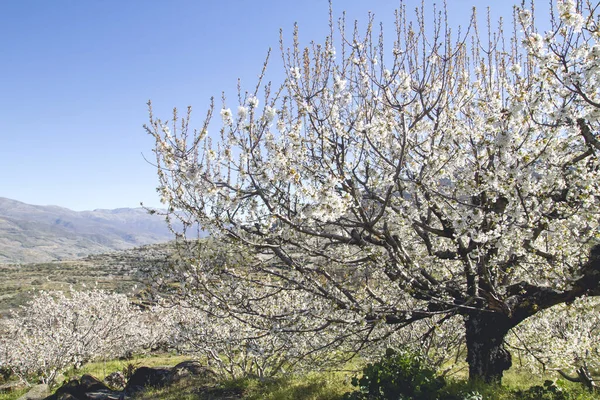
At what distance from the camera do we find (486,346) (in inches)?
367

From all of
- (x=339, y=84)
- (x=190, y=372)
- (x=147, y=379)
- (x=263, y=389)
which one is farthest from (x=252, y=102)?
(x=147, y=379)

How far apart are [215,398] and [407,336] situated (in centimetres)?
804

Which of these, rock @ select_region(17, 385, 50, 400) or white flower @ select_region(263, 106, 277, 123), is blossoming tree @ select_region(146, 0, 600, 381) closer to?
white flower @ select_region(263, 106, 277, 123)

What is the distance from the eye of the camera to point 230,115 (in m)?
6.81

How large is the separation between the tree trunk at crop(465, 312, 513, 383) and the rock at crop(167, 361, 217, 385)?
10.6 m

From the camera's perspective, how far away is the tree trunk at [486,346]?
913 cm

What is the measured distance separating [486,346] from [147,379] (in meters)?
13.6

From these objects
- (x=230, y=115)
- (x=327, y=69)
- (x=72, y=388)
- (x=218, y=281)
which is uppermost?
(x=327, y=69)

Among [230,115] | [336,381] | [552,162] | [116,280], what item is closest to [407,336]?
[336,381]

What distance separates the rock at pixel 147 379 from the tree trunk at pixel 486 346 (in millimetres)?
12074

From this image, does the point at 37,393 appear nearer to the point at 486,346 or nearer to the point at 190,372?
the point at 190,372

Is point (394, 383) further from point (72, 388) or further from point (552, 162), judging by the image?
point (72, 388)

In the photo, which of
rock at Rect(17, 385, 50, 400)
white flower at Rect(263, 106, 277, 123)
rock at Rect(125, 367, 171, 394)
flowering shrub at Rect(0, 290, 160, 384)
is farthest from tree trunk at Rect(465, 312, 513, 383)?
flowering shrub at Rect(0, 290, 160, 384)

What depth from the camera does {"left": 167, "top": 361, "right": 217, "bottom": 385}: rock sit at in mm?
16281
